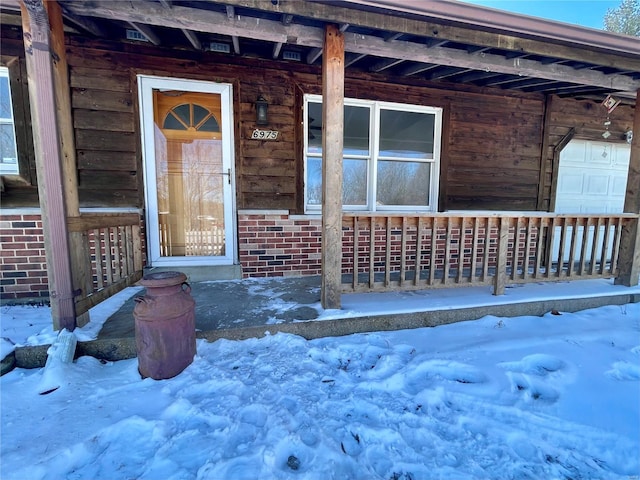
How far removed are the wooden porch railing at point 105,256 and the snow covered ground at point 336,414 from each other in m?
0.32

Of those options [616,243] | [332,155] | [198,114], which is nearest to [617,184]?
[616,243]

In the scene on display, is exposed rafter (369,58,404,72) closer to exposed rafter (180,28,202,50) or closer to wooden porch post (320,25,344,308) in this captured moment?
wooden porch post (320,25,344,308)

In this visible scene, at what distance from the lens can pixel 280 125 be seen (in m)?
3.63

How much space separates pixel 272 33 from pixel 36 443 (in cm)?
275

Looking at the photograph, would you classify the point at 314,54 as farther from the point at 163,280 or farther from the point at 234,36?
the point at 163,280

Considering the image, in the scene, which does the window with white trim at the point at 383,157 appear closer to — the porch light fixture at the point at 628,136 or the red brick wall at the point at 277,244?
the red brick wall at the point at 277,244

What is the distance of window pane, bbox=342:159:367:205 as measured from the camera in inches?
161

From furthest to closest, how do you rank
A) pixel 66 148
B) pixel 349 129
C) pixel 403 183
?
pixel 403 183
pixel 349 129
pixel 66 148

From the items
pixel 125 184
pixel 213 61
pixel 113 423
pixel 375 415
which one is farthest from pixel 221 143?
pixel 375 415

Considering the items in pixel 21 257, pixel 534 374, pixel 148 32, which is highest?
pixel 148 32

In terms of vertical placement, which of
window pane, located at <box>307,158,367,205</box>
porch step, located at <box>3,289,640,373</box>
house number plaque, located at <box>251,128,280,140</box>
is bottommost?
porch step, located at <box>3,289,640,373</box>

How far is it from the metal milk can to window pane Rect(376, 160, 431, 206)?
2980mm

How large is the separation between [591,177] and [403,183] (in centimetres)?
329

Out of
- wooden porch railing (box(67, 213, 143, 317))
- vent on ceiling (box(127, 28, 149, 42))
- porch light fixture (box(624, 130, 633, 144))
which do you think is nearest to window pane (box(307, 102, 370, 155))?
vent on ceiling (box(127, 28, 149, 42))
